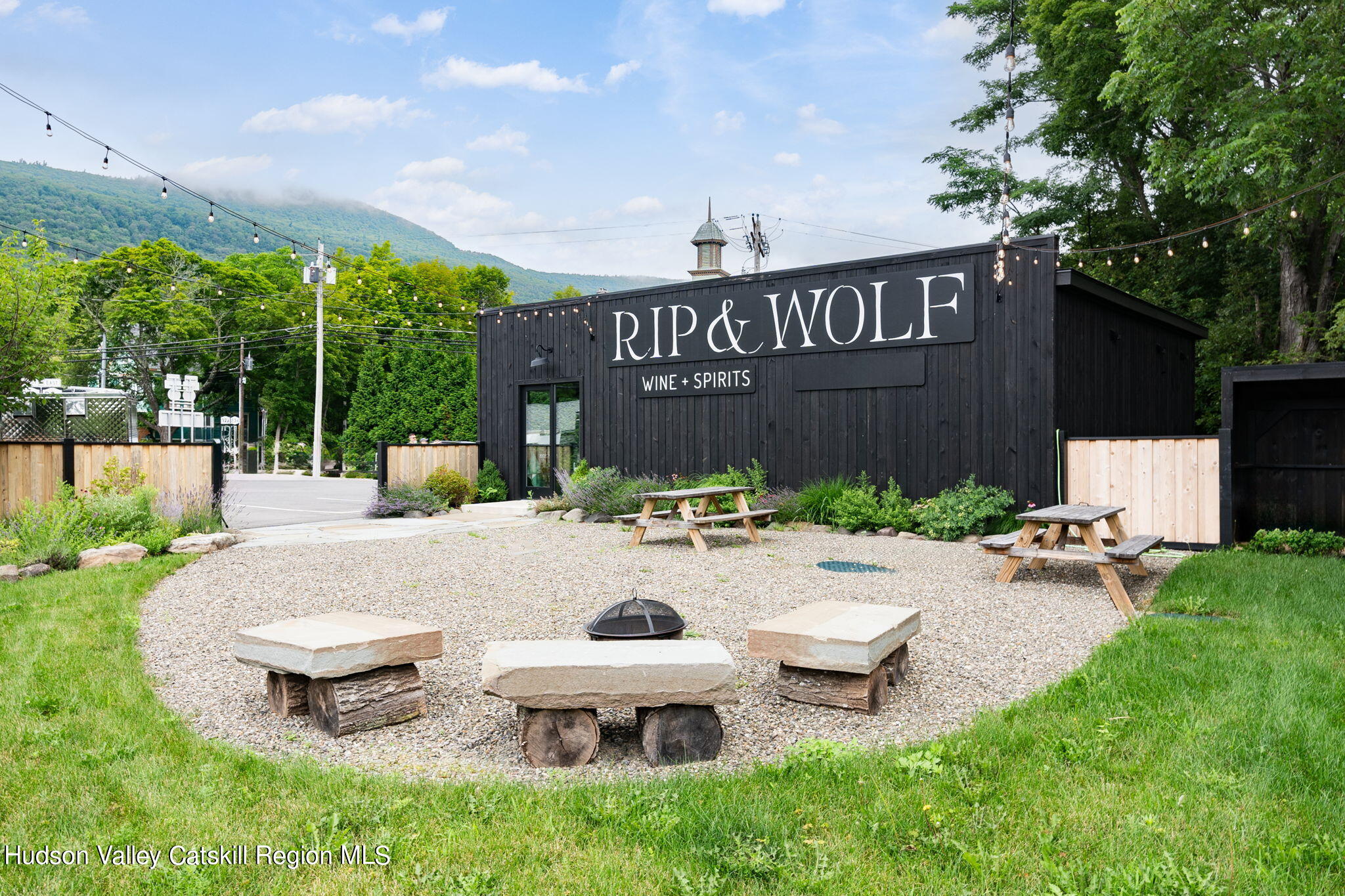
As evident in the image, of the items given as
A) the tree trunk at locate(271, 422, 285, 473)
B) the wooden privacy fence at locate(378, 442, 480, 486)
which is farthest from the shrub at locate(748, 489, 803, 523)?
the tree trunk at locate(271, 422, 285, 473)

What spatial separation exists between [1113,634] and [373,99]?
13462cm

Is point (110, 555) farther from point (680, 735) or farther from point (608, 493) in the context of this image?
point (680, 735)

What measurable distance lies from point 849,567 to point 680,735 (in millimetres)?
4717

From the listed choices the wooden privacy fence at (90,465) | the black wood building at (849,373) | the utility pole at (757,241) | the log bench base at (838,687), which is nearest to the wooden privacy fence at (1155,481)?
the black wood building at (849,373)

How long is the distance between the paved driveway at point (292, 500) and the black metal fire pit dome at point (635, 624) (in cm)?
814

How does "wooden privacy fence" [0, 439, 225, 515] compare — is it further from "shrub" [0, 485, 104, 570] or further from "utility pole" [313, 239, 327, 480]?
"utility pole" [313, 239, 327, 480]

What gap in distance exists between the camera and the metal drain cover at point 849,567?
734 cm

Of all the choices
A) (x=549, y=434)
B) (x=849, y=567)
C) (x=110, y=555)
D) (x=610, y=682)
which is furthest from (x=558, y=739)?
(x=549, y=434)

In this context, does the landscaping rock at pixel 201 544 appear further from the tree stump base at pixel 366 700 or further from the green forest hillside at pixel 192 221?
the green forest hillside at pixel 192 221

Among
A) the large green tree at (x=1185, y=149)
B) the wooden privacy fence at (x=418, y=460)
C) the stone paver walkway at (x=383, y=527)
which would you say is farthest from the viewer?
the wooden privacy fence at (x=418, y=460)

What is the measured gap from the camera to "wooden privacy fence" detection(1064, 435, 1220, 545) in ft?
28.5

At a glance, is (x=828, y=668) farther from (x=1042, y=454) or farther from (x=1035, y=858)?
(x=1042, y=454)

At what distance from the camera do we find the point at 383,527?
11.0 m

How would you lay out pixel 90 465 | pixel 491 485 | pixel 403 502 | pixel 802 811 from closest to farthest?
pixel 802 811
pixel 90 465
pixel 403 502
pixel 491 485
